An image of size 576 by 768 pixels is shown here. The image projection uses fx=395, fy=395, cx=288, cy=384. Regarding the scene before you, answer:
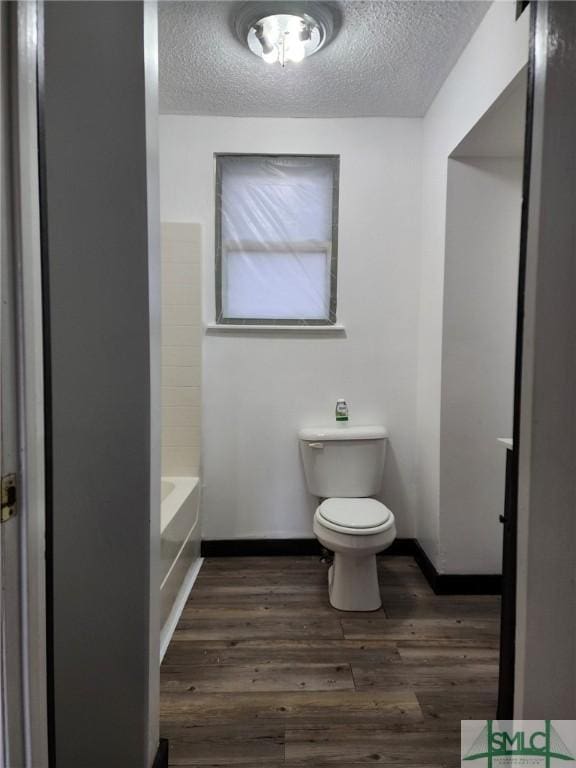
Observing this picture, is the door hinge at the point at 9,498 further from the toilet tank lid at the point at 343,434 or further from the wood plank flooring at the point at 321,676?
the toilet tank lid at the point at 343,434

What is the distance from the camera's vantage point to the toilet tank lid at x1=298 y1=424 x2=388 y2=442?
207cm

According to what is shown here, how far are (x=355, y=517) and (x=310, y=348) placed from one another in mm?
938

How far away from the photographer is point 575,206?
2.19 feet

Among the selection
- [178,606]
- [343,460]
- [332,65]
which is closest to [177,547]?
[178,606]

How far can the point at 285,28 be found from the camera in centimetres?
151

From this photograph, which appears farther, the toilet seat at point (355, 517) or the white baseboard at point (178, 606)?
the toilet seat at point (355, 517)

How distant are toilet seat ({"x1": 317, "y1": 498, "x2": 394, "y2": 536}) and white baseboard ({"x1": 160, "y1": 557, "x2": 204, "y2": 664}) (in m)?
0.75

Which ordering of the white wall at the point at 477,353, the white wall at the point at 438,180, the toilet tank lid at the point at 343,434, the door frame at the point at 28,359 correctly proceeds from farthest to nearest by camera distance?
the toilet tank lid at the point at 343,434 → the white wall at the point at 477,353 → the white wall at the point at 438,180 → the door frame at the point at 28,359

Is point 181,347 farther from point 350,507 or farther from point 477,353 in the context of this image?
point 477,353

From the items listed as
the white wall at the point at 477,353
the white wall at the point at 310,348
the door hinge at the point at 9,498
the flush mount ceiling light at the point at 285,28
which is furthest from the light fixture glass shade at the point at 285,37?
the door hinge at the point at 9,498

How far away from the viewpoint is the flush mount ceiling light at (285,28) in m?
1.46

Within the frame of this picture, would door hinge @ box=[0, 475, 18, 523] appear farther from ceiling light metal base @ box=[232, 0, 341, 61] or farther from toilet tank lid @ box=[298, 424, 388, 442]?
ceiling light metal base @ box=[232, 0, 341, 61]

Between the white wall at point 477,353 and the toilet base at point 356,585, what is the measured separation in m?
0.41

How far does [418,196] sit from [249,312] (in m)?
1.13
